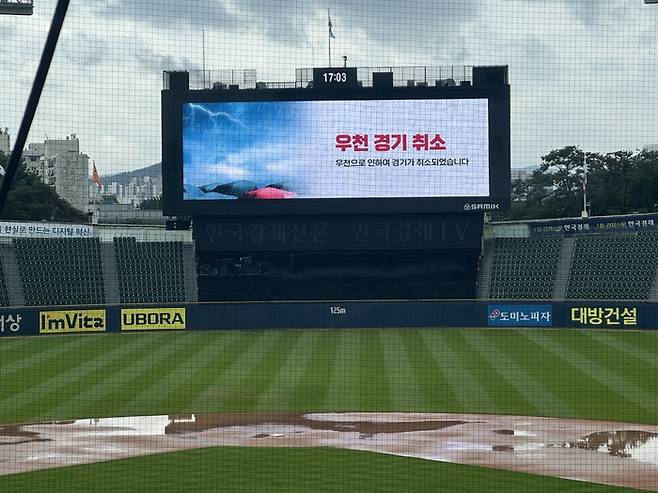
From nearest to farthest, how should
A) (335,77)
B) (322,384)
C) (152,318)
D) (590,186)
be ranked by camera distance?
(322,384)
(335,77)
(152,318)
(590,186)

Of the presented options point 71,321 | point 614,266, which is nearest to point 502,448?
point 71,321

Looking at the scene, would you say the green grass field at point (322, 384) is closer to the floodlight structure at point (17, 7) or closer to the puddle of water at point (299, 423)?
the puddle of water at point (299, 423)

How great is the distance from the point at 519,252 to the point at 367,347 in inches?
467

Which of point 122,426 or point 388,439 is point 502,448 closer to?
point 388,439

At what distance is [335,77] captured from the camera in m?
34.8

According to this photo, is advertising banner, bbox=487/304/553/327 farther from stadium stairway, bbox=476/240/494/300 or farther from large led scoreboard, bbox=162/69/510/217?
large led scoreboard, bbox=162/69/510/217

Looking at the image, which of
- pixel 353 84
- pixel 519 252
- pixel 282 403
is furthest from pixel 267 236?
pixel 282 403

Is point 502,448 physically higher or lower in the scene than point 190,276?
lower

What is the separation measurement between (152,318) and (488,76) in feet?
49.0

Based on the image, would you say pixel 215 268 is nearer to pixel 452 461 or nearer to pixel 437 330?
pixel 437 330

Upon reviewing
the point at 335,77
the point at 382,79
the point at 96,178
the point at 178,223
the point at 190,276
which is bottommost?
the point at 190,276

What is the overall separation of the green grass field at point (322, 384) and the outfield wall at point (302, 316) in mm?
925

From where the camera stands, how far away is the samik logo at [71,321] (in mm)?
34344

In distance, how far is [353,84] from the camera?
34719 mm
